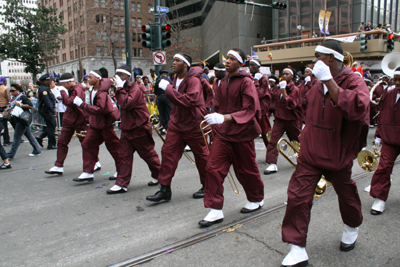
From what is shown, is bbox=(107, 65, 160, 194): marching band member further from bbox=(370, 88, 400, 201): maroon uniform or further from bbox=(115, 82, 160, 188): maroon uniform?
bbox=(370, 88, 400, 201): maroon uniform

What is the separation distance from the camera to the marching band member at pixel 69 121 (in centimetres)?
651

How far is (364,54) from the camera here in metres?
26.2

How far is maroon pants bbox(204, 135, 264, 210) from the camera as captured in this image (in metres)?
3.95

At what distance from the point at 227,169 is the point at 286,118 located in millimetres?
2869

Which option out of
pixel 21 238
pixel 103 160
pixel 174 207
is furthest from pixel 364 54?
pixel 21 238

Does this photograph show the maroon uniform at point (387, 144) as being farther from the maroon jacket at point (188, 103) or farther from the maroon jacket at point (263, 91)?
the maroon jacket at point (263, 91)

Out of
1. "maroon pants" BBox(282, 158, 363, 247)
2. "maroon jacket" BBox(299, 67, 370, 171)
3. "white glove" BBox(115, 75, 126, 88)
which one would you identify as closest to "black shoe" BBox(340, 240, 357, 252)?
"maroon pants" BBox(282, 158, 363, 247)

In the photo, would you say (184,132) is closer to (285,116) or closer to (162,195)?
(162,195)

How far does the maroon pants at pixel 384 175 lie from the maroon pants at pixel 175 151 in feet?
7.33

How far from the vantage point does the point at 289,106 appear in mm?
6430

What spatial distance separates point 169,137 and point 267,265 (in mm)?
2336

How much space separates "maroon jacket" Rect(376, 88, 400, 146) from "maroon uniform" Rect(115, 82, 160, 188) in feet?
10.9

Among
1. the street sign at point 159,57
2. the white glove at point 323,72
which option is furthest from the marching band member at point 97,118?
the street sign at point 159,57

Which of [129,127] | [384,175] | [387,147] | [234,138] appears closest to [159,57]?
[129,127]
